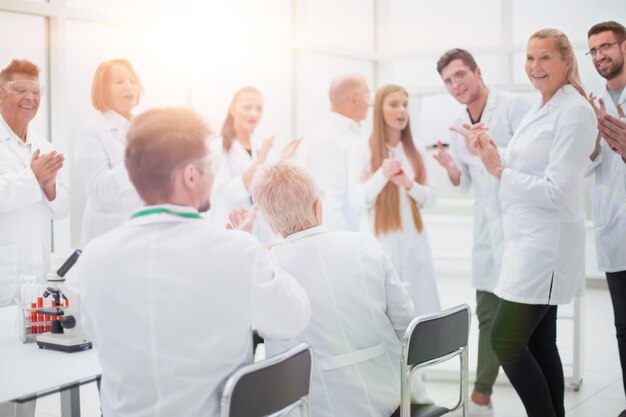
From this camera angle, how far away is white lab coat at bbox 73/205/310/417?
1.69m

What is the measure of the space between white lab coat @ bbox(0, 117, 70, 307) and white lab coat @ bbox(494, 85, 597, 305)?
195cm

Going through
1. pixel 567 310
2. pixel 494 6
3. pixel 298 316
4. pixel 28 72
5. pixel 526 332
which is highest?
pixel 494 6

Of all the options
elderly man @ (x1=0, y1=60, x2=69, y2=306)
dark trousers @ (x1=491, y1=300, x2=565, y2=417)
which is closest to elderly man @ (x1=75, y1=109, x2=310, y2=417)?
dark trousers @ (x1=491, y1=300, x2=565, y2=417)

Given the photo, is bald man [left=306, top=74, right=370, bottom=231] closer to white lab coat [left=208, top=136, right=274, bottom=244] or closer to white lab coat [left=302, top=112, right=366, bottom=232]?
white lab coat [left=302, top=112, right=366, bottom=232]

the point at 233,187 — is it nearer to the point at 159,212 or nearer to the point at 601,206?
the point at 601,206

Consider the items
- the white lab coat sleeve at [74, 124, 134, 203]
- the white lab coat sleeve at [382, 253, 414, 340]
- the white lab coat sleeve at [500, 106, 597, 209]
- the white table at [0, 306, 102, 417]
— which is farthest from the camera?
the white lab coat sleeve at [74, 124, 134, 203]

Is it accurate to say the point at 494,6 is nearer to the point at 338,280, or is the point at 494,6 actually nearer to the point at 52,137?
the point at 52,137

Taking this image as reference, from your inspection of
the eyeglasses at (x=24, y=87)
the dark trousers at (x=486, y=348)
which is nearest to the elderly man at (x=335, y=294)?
the dark trousers at (x=486, y=348)

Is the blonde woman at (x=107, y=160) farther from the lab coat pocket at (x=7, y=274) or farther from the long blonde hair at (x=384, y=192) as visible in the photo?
the long blonde hair at (x=384, y=192)

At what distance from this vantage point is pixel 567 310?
19.5 ft

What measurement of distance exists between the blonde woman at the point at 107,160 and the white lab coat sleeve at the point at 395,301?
1718 mm

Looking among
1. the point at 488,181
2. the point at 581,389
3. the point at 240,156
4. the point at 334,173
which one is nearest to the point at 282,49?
the point at 240,156

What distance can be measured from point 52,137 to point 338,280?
2.45 meters

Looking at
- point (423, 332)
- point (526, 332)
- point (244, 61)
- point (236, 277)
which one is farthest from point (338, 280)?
point (244, 61)
